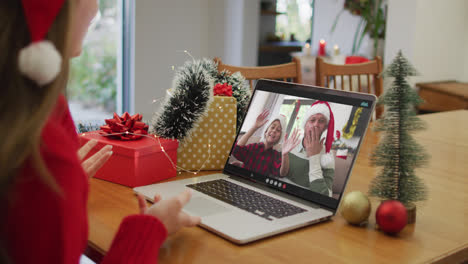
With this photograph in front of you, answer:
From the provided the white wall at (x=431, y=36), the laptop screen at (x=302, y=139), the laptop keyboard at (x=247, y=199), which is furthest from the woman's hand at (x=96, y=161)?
the white wall at (x=431, y=36)

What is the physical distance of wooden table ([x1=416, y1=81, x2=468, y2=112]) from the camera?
10.0 ft

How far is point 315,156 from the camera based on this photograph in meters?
0.96

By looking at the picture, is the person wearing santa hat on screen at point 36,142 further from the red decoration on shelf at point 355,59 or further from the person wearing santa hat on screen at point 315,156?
the red decoration on shelf at point 355,59

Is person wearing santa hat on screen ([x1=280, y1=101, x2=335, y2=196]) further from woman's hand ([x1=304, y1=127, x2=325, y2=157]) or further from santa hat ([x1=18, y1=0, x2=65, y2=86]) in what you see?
santa hat ([x1=18, y1=0, x2=65, y2=86])

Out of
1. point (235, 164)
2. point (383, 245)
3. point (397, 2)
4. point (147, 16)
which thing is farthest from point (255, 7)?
point (383, 245)

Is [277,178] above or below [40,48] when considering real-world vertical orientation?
below

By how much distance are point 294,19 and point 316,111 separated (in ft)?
14.2

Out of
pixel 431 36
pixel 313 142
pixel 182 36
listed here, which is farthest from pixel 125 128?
pixel 182 36

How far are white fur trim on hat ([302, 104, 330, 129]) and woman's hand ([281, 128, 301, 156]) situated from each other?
2cm

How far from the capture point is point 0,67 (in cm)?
54

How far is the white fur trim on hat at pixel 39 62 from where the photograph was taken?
0.52m

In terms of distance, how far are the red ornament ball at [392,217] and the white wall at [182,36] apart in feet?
10.8

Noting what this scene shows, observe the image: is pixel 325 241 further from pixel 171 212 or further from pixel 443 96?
pixel 443 96

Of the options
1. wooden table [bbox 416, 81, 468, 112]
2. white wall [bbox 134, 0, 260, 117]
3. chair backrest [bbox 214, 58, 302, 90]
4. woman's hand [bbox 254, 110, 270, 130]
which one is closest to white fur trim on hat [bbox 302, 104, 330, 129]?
woman's hand [bbox 254, 110, 270, 130]
